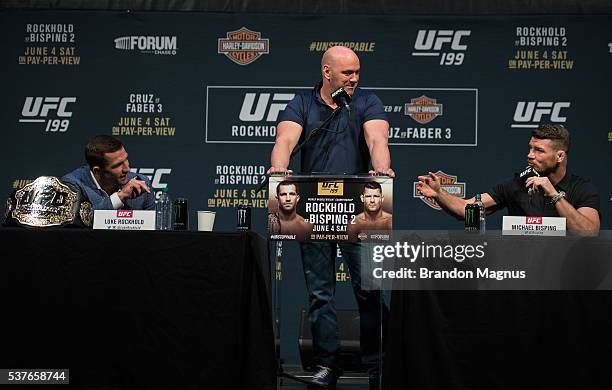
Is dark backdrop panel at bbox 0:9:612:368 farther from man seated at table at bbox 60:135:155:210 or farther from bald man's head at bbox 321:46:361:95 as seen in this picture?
bald man's head at bbox 321:46:361:95

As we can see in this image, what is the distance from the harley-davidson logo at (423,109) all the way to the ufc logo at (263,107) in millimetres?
803

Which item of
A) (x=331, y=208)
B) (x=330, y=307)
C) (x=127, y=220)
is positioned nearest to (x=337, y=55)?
(x=331, y=208)

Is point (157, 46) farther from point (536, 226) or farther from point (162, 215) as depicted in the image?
point (536, 226)

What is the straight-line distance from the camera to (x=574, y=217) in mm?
3646

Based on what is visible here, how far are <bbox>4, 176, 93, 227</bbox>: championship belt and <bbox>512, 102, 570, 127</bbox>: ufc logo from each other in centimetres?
330

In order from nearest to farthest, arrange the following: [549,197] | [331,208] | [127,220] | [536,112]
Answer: [127,220], [331,208], [549,197], [536,112]

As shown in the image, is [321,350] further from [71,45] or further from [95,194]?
[71,45]

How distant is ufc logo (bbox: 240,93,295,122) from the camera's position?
5.37 meters

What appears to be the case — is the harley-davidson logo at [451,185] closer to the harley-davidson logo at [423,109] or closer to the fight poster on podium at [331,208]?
the harley-davidson logo at [423,109]

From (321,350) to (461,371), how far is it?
0.84 meters

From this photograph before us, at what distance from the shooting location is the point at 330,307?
3.49m

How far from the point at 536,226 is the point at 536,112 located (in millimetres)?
2553

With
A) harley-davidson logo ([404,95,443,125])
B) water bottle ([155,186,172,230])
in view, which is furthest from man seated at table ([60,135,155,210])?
harley-davidson logo ([404,95,443,125])

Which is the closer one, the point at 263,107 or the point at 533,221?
the point at 533,221
